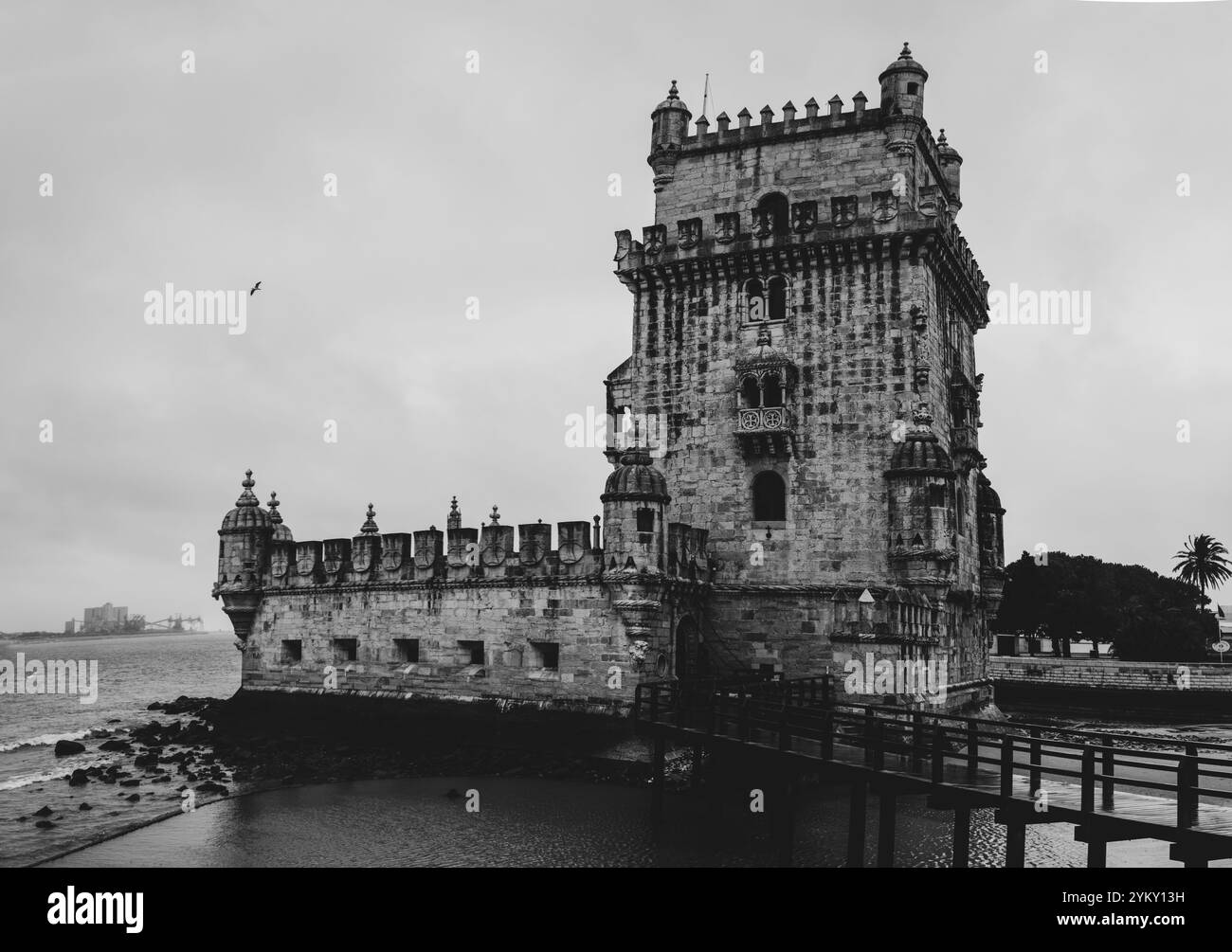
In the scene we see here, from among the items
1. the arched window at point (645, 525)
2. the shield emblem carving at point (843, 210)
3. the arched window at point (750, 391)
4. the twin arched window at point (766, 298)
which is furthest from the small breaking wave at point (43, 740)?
the shield emblem carving at point (843, 210)

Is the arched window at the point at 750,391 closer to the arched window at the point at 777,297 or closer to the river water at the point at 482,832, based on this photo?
the arched window at the point at 777,297

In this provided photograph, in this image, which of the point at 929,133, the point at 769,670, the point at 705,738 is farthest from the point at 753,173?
the point at 705,738

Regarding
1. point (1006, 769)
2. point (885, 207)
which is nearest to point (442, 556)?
point (885, 207)

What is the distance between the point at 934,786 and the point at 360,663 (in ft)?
75.4

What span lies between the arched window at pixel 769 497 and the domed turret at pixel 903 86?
11700mm

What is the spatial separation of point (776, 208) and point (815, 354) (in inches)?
202

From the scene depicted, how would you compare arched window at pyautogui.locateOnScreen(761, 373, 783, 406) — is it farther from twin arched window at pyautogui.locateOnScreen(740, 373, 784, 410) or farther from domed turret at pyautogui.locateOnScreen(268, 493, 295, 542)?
domed turret at pyautogui.locateOnScreen(268, 493, 295, 542)

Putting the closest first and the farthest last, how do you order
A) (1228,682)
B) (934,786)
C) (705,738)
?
(934,786) → (705,738) → (1228,682)

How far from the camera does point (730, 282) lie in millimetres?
33906

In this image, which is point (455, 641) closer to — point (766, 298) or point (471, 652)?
point (471, 652)

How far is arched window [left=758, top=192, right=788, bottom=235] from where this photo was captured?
111ft

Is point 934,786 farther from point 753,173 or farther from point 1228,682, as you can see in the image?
point 1228,682

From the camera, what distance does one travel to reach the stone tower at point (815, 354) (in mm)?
31297

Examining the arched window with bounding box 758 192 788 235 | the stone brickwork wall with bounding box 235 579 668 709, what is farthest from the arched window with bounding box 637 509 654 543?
the arched window with bounding box 758 192 788 235
